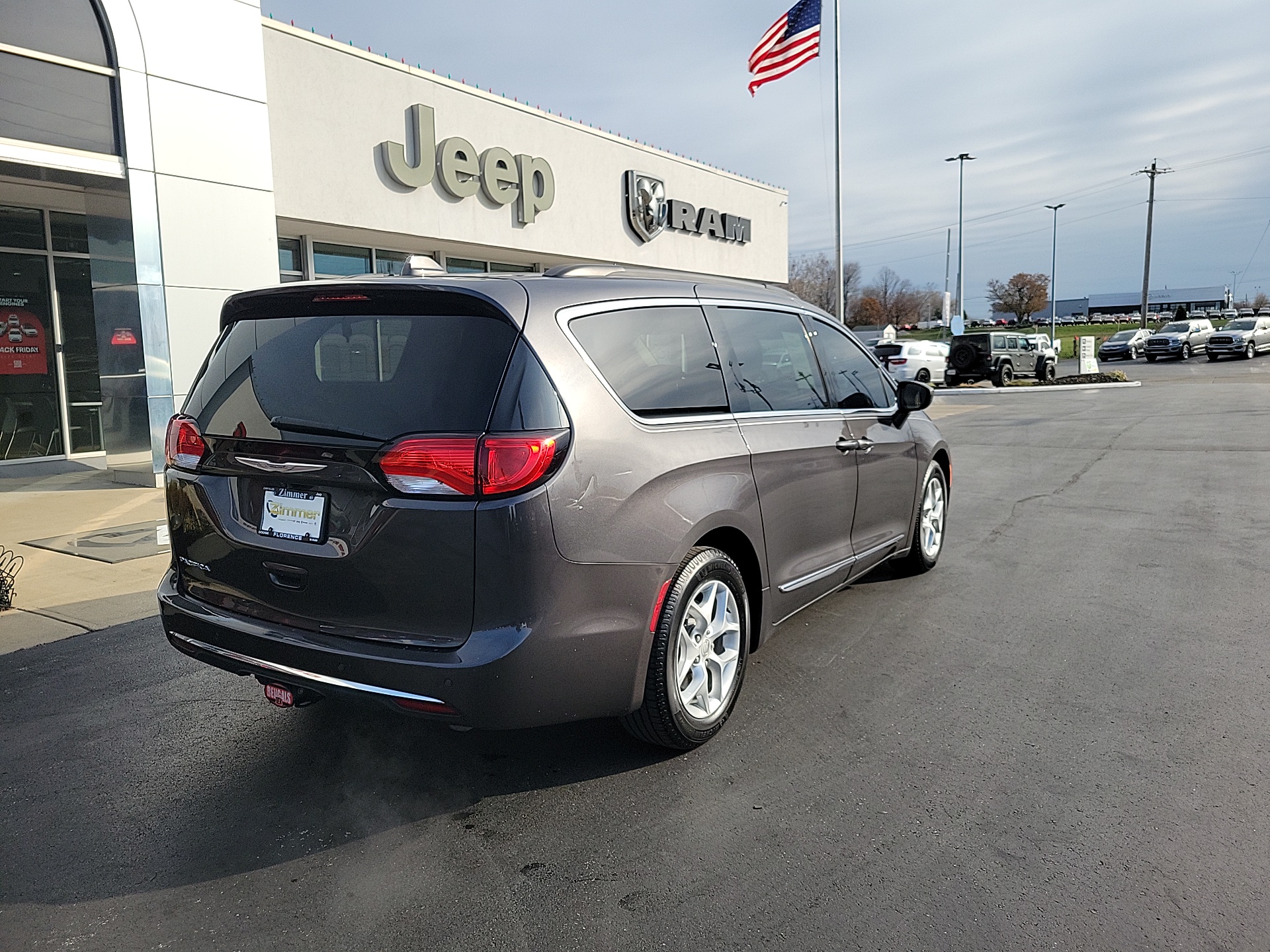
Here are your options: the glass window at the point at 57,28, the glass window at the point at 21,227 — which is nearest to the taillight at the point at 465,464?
the glass window at the point at 57,28

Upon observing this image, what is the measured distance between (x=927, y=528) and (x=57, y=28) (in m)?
10.1

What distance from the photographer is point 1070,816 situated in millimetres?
3107

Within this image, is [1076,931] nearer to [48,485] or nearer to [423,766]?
[423,766]

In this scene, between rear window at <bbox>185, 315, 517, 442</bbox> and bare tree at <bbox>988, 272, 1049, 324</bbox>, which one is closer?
rear window at <bbox>185, 315, 517, 442</bbox>

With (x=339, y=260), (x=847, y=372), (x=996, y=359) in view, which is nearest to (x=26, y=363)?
(x=339, y=260)

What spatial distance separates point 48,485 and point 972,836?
11794 mm

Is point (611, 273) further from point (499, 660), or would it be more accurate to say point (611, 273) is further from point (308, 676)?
point (308, 676)

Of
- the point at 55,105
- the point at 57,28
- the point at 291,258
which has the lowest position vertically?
the point at 291,258

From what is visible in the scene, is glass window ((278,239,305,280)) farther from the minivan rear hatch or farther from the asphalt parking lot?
the minivan rear hatch

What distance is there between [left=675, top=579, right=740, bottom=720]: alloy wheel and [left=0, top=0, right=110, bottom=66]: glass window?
10076 mm

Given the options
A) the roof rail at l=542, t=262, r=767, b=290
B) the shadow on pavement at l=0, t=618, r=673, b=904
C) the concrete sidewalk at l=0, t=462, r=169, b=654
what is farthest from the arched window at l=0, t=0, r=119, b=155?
the roof rail at l=542, t=262, r=767, b=290

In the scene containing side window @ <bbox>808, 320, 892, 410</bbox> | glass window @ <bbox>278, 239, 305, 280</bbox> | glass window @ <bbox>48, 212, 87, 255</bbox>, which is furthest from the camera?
glass window @ <bbox>278, 239, 305, 280</bbox>

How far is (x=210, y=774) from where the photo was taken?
11.7 ft

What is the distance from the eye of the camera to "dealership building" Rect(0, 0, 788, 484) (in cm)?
1011
